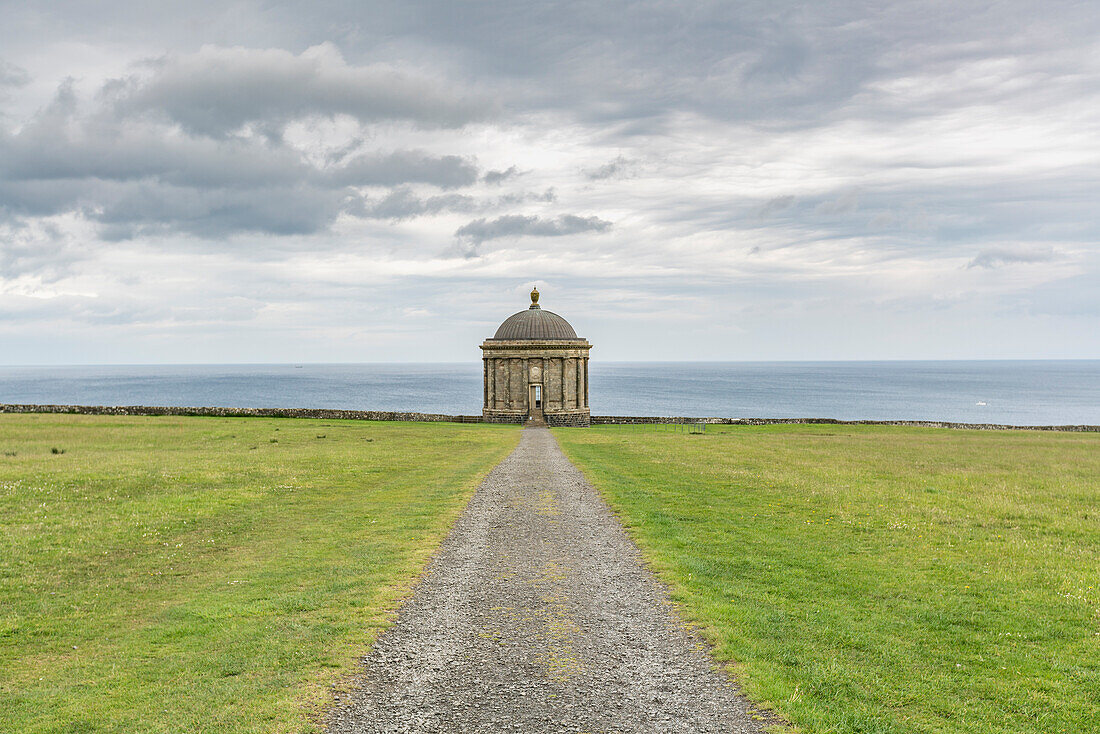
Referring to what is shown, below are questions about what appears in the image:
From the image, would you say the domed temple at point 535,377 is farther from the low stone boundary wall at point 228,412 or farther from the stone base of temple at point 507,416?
the low stone boundary wall at point 228,412

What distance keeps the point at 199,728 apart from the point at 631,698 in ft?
16.4

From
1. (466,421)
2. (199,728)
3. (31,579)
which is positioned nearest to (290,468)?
(31,579)

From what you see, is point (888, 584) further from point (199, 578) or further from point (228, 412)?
point (228, 412)

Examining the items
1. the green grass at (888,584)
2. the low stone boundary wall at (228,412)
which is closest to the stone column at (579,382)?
the low stone boundary wall at (228,412)

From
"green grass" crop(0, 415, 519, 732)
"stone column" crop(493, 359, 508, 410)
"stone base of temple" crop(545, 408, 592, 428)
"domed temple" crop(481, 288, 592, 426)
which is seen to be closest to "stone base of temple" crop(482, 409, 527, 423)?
"domed temple" crop(481, 288, 592, 426)

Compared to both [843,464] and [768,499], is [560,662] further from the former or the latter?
[843,464]

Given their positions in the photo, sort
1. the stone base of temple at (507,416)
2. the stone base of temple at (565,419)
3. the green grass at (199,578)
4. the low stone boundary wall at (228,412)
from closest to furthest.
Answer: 1. the green grass at (199,578)
2. the low stone boundary wall at (228,412)
3. the stone base of temple at (565,419)
4. the stone base of temple at (507,416)

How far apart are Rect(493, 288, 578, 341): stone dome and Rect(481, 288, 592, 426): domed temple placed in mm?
99

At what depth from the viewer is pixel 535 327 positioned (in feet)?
228

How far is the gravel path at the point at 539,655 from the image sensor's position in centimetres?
804

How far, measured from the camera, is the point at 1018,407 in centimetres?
16138

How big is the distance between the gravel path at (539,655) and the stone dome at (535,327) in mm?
53124

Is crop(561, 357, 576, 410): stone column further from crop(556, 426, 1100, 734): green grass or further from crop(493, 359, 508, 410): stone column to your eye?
crop(556, 426, 1100, 734): green grass

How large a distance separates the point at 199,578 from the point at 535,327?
55.9m
